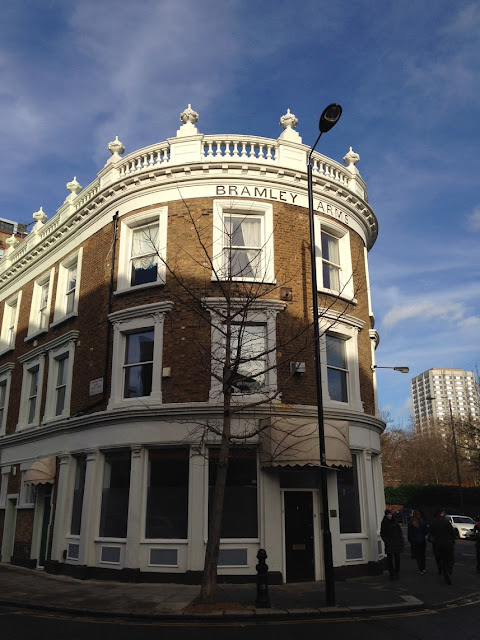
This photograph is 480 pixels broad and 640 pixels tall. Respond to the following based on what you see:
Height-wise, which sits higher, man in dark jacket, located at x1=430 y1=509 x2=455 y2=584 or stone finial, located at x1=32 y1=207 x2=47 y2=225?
stone finial, located at x1=32 y1=207 x2=47 y2=225

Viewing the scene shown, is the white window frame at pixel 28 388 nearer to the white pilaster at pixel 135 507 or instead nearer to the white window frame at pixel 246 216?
the white pilaster at pixel 135 507

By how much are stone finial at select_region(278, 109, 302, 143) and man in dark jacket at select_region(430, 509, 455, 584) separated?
1221cm

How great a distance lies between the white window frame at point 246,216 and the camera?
16.0 metres

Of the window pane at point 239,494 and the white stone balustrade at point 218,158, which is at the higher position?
the white stone balustrade at point 218,158

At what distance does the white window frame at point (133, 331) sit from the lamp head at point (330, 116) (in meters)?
6.63

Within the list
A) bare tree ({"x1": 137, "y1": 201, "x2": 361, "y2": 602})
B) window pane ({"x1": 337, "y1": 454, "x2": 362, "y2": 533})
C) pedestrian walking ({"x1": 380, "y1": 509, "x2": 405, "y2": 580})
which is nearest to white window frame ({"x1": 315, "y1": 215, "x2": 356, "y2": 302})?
bare tree ({"x1": 137, "y1": 201, "x2": 361, "y2": 602})

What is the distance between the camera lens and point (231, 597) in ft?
37.4

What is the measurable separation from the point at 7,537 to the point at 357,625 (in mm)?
15247

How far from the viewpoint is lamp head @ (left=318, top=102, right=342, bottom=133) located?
38.0 ft

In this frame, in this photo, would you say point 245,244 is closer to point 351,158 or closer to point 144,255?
point 144,255

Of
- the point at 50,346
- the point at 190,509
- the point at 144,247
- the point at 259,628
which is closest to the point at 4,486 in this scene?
the point at 50,346

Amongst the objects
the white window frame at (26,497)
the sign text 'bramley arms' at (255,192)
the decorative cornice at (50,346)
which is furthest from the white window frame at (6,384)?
the sign text 'bramley arms' at (255,192)

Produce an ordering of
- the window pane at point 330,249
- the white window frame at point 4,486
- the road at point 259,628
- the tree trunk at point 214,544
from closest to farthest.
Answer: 1. the road at point 259,628
2. the tree trunk at point 214,544
3. the window pane at point 330,249
4. the white window frame at point 4,486

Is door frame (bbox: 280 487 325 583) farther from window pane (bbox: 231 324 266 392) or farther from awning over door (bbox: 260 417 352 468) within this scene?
window pane (bbox: 231 324 266 392)
